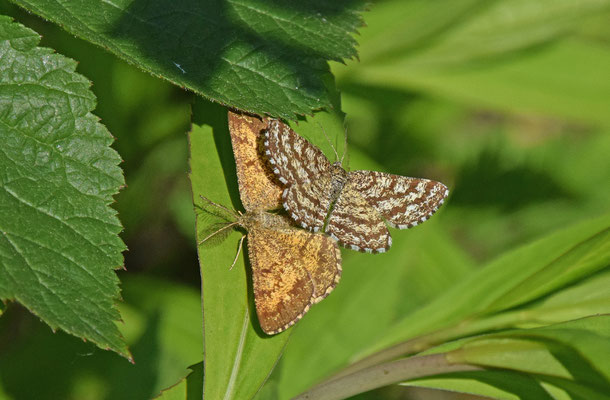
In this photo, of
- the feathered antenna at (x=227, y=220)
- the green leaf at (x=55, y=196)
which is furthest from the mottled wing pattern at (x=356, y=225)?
the green leaf at (x=55, y=196)

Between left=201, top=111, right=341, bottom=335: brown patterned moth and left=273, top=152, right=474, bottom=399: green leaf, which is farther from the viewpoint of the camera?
left=273, top=152, right=474, bottom=399: green leaf

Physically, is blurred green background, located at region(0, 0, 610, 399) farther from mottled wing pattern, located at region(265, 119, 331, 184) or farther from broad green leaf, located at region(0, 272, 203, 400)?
mottled wing pattern, located at region(265, 119, 331, 184)

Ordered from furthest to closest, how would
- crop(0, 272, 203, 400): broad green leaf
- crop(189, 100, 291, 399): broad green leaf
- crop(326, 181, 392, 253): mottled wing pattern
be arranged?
crop(0, 272, 203, 400): broad green leaf, crop(326, 181, 392, 253): mottled wing pattern, crop(189, 100, 291, 399): broad green leaf

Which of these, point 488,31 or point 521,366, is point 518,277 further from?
point 488,31

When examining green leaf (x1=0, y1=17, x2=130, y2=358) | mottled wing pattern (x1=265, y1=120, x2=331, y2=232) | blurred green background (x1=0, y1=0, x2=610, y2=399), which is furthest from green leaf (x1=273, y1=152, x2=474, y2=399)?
green leaf (x1=0, y1=17, x2=130, y2=358)

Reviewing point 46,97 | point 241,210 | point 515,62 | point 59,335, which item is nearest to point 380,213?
point 241,210


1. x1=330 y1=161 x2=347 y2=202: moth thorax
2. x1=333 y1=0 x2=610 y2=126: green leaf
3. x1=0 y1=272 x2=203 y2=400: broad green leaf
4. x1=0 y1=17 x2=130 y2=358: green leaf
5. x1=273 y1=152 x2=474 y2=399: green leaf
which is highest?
x1=333 y1=0 x2=610 y2=126: green leaf
